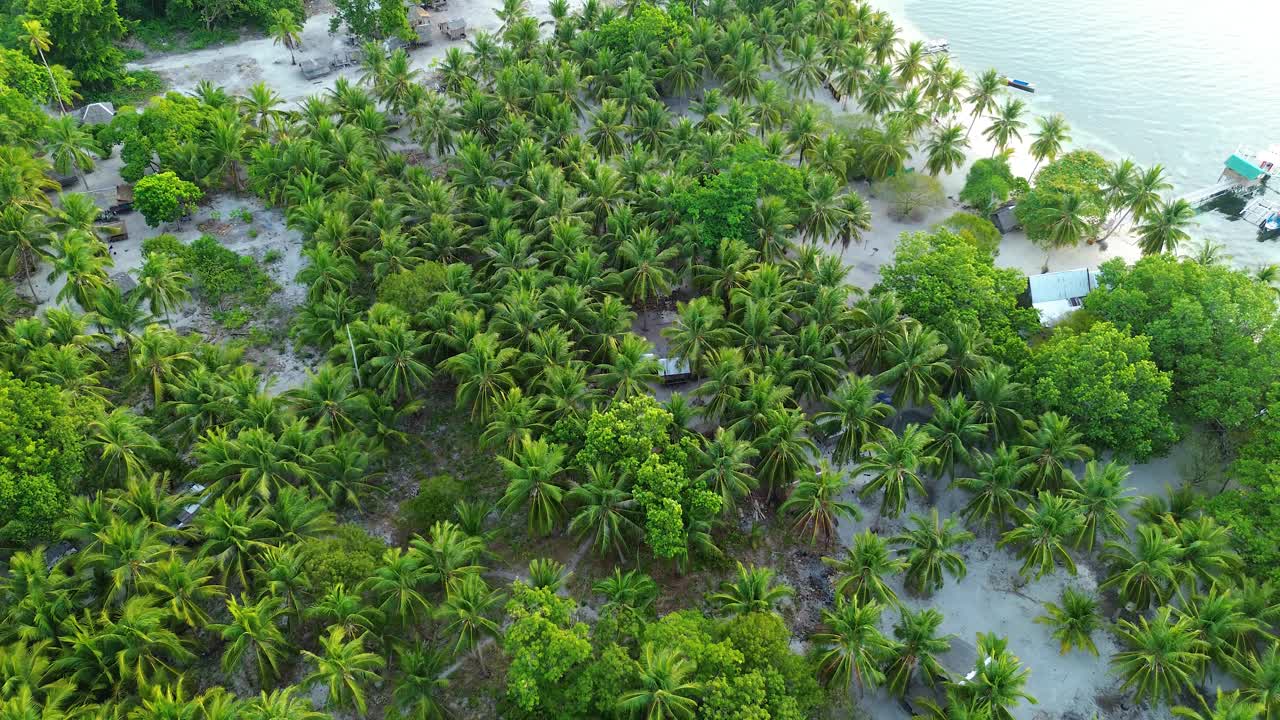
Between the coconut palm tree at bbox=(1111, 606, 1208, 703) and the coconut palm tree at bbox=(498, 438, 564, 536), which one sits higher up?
the coconut palm tree at bbox=(498, 438, 564, 536)

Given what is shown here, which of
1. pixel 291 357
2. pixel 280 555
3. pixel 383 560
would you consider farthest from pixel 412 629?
pixel 291 357

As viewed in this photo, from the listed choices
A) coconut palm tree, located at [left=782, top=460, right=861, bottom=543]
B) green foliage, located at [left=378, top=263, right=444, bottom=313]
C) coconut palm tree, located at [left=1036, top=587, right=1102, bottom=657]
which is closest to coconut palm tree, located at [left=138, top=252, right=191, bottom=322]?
green foliage, located at [left=378, top=263, right=444, bottom=313]

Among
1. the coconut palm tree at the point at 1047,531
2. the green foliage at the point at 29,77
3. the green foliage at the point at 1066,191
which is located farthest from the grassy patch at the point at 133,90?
the coconut palm tree at the point at 1047,531

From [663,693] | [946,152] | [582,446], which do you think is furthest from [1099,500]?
[946,152]

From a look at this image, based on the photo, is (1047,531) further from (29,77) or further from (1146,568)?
(29,77)

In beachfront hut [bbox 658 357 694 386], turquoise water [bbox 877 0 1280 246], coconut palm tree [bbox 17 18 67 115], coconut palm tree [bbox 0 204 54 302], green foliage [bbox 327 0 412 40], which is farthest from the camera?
green foliage [bbox 327 0 412 40]

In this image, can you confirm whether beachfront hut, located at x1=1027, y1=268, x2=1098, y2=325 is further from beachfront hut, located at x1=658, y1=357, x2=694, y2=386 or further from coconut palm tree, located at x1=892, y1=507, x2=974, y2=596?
beachfront hut, located at x1=658, y1=357, x2=694, y2=386

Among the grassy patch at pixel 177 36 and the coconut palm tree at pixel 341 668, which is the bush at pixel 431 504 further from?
the grassy patch at pixel 177 36
